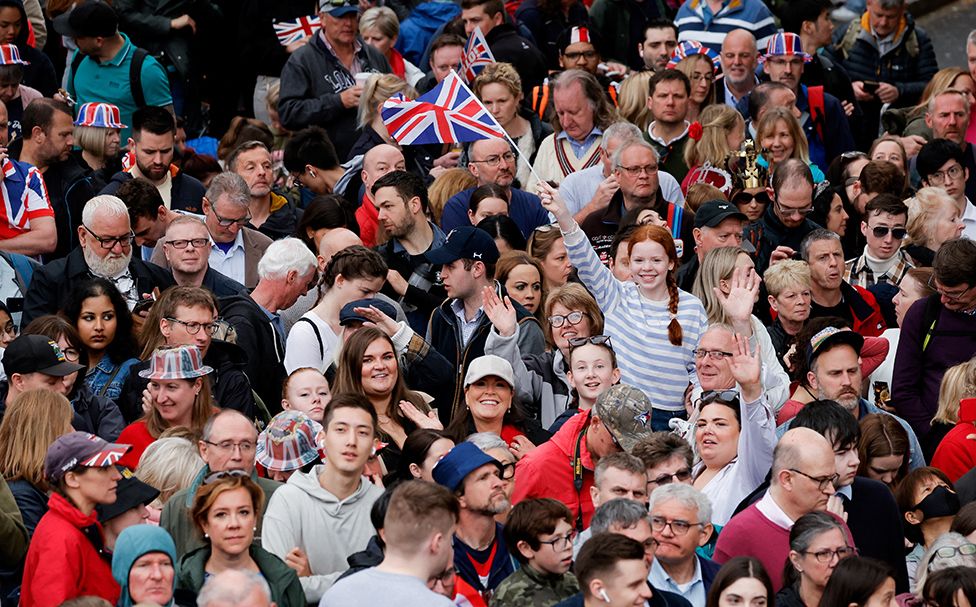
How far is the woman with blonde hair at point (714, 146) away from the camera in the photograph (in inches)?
515

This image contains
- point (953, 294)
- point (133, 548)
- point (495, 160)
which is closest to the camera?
point (133, 548)

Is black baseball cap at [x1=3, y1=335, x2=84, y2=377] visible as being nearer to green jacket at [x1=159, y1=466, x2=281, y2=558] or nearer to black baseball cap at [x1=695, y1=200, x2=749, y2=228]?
green jacket at [x1=159, y1=466, x2=281, y2=558]

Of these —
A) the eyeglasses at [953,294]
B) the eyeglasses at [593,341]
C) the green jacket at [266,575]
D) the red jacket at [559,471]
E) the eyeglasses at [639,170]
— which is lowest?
the eyeglasses at [953,294]

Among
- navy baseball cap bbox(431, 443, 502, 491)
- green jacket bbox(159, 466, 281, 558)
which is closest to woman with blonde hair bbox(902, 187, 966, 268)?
navy baseball cap bbox(431, 443, 502, 491)

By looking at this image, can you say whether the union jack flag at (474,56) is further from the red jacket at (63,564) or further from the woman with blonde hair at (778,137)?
the red jacket at (63,564)

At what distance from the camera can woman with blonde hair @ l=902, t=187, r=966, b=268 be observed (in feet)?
40.9

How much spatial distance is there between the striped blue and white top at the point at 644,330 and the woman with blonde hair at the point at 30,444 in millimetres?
3098

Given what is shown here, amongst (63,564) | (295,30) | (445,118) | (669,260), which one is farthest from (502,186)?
(63,564)

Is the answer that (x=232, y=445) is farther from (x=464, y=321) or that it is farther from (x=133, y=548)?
(x=464, y=321)

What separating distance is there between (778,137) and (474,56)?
8.85ft

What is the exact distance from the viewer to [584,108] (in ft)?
44.0

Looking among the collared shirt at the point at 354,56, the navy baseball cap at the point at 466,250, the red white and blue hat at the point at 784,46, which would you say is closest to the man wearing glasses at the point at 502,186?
the navy baseball cap at the point at 466,250

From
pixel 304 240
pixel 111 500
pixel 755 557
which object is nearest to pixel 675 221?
pixel 304 240

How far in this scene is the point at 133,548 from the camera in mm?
7422
